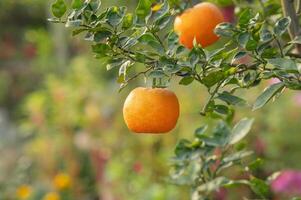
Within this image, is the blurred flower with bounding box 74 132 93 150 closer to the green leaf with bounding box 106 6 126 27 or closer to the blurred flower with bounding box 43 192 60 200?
the blurred flower with bounding box 43 192 60 200

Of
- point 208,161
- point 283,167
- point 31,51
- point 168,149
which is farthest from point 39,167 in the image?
point 31,51

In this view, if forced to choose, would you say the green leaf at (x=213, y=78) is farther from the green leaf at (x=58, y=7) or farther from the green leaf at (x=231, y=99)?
the green leaf at (x=58, y=7)

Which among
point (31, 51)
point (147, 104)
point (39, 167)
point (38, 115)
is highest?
point (147, 104)

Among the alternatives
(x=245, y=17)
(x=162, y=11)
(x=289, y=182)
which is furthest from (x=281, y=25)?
(x=289, y=182)

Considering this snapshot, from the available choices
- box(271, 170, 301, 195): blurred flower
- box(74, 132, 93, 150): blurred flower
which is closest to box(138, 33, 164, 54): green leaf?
box(271, 170, 301, 195): blurred flower

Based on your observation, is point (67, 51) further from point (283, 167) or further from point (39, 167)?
point (283, 167)
